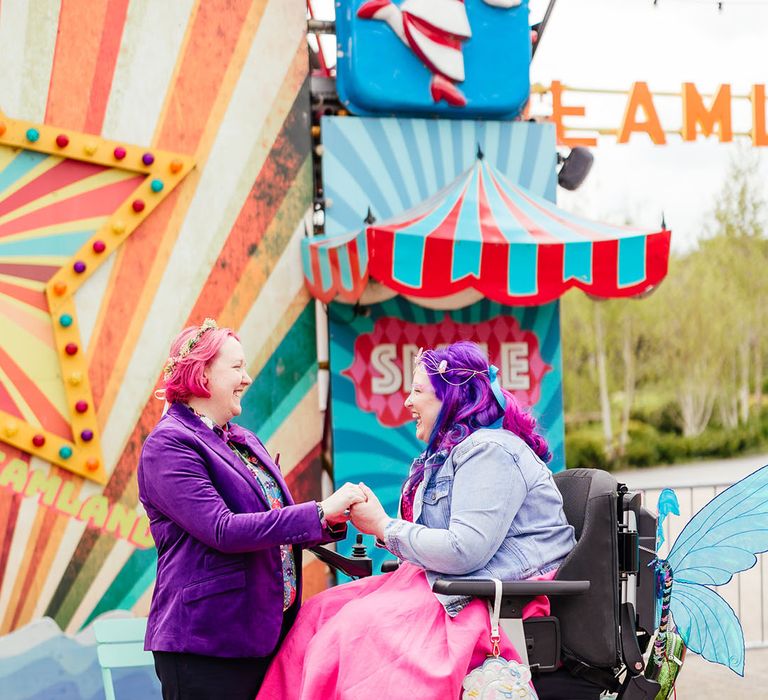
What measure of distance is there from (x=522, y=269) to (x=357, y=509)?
1.75 m

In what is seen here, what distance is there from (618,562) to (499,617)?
343 millimetres

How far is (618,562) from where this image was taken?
239 centimetres

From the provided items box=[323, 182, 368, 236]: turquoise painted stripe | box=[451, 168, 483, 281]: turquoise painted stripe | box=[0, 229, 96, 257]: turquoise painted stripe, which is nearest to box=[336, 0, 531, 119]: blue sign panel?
box=[323, 182, 368, 236]: turquoise painted stripe

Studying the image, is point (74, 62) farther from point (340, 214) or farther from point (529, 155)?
point (529, 155)

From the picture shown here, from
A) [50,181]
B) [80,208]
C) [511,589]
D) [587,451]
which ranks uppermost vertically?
[50,181]

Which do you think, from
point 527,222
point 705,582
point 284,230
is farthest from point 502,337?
point 705,582

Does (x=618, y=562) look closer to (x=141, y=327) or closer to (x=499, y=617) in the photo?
(x=499, y=617)

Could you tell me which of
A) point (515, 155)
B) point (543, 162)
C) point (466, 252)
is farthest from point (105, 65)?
point (543, 162)

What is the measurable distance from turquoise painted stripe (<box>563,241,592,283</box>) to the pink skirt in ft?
6.08

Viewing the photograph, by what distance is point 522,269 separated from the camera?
3916 millimetres

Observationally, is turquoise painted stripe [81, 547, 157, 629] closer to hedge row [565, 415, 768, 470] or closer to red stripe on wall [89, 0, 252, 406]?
red stripe on wall [89, 0, 252, 406]

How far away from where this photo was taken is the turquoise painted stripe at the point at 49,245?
4086mm

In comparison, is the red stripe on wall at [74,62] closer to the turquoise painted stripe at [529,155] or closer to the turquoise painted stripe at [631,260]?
the turquoise painted stripe at [529,155]

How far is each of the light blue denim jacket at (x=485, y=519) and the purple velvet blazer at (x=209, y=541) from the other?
0.93 feet
